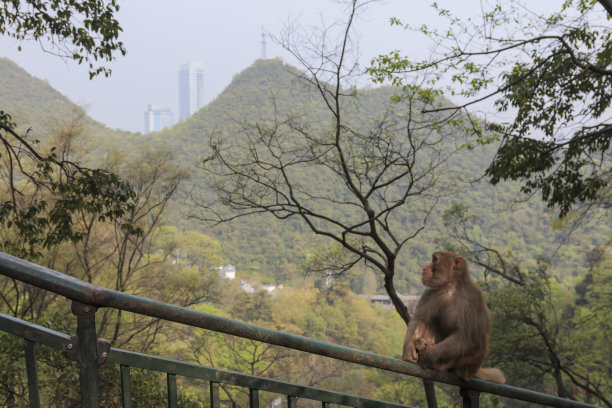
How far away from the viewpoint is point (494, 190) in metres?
31.4

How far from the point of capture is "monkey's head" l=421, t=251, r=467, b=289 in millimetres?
2582

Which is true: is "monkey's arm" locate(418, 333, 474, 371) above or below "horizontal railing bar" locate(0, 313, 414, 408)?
below

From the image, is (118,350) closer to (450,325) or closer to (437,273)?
(450,325)

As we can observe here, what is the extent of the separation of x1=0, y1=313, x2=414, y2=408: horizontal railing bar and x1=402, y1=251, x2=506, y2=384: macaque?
→ 82 centimetres

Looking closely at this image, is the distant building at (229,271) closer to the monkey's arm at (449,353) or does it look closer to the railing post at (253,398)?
the monkey's arm at (449,353)

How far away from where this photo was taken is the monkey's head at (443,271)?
102 inches

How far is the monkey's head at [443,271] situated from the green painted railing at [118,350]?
1216mm

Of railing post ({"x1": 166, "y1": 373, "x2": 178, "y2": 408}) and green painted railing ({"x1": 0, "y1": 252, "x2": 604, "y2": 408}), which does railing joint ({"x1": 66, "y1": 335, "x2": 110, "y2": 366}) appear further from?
railing post ({"x1": 166, "y1": 373, "x2": 178, "y2": 408})

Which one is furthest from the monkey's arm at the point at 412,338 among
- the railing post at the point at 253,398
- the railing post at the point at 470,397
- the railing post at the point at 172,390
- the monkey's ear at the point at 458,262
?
the railing post at the point at 172,390

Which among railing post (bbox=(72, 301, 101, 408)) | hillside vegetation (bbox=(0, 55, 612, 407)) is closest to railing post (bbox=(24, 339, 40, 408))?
railing post (bbox=(72, 301, 101, 408))

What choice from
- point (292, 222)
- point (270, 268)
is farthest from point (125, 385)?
point (292, 222)

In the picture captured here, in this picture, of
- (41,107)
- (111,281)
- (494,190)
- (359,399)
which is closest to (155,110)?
(41,107)

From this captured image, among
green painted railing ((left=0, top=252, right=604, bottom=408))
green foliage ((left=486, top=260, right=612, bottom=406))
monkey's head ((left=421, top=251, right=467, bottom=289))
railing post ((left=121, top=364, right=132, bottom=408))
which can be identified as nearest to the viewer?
green painted railing ((left=0, top=252, right=604, bottom=408))

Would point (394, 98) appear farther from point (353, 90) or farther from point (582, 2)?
point (582, 2)
